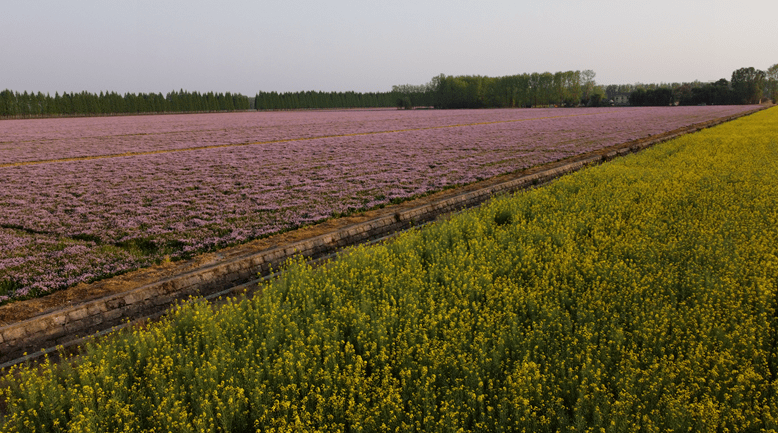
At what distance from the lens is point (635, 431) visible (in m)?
3.30

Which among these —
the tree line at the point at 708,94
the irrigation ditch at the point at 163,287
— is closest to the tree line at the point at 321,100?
the tree line at the point at 708,94

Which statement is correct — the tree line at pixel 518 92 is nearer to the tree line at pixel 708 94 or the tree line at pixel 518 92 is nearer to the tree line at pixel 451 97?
the tree line at pixel 451 97

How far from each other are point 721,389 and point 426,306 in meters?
2.94

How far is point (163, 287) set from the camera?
706 centimetres

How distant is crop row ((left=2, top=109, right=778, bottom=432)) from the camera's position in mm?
3662

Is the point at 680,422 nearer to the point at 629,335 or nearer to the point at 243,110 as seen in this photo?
the point at 629,335

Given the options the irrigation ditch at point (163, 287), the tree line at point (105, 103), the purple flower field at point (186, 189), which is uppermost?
the tree line at point (105, 103)

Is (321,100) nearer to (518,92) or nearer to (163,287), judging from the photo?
(518,92)

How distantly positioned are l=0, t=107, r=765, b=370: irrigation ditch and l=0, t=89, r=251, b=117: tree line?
10248 centimetres

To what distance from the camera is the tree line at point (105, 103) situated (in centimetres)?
8469

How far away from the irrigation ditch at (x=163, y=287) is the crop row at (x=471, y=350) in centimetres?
87

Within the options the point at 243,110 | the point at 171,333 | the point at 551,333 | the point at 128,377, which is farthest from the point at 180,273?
the point at 243,110

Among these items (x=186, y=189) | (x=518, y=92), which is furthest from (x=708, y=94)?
(x=186, y=189)

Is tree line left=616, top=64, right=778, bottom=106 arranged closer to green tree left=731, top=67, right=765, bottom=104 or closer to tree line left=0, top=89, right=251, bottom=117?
green tree left=731, top=67, right=765, bottom=104
